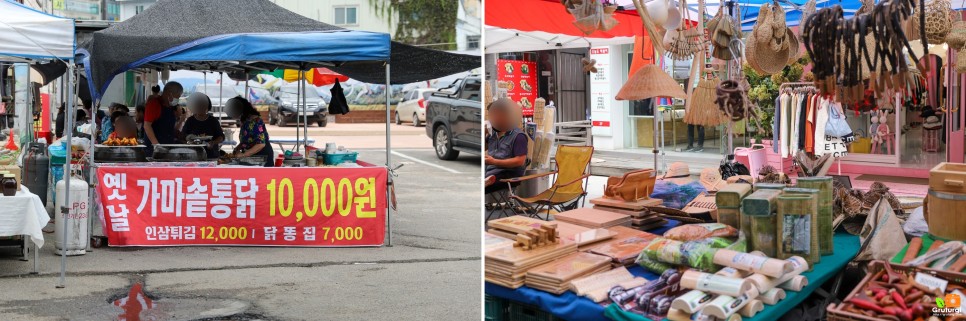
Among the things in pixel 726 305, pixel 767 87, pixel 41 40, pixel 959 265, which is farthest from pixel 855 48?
pixel 767 87

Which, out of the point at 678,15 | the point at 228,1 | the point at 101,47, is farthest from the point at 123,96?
the point at 678,15

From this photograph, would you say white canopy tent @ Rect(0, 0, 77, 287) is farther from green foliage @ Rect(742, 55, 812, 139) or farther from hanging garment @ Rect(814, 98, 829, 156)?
green foliage @ Rect(742, 55, 812, 139)

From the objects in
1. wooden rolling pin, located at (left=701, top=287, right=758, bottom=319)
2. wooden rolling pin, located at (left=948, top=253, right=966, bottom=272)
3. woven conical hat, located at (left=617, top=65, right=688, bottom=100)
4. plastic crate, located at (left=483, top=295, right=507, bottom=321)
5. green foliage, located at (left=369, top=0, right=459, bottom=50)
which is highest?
green foliage, located at (left=369, top=0, right=459, bottom=50)

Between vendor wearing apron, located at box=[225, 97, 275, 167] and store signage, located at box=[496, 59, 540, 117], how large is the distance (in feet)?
28.0

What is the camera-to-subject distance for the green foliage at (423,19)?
45.6 m

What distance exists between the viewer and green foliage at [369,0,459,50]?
150ft

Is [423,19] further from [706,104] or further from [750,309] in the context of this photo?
[750,309]

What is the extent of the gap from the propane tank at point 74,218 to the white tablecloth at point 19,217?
54 centimetres

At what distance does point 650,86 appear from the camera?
7.02m

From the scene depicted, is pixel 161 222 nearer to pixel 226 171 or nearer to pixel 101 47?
pixel 226 171

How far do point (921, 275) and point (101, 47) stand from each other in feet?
22.3

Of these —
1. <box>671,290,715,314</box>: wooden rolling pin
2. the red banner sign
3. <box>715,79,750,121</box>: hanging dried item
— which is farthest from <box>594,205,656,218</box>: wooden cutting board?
the red banner sign

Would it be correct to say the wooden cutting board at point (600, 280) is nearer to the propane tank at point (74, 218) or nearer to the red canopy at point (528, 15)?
the red canopy at point (528, 15)

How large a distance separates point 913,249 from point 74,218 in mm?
6587
